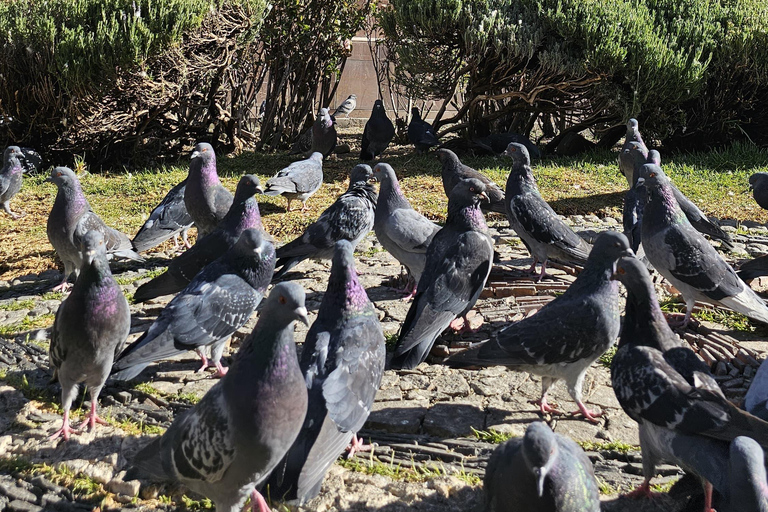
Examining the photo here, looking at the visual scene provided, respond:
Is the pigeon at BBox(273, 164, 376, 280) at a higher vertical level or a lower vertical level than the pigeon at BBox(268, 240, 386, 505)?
lower

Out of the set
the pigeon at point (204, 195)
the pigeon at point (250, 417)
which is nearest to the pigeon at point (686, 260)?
the pigeon at point (250, 417)

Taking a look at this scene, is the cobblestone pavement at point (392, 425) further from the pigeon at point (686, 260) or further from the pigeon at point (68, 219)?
the pigeon at point (68, 219)

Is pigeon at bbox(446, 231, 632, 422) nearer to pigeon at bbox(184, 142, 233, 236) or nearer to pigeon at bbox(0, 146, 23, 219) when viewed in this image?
pigeon at bbox(184, 142, 233, 236)

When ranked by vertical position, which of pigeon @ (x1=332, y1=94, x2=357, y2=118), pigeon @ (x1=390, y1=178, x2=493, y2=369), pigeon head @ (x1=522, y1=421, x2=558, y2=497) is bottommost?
pigeon @ (x1=332, y1=94, x2=357, y2=118)

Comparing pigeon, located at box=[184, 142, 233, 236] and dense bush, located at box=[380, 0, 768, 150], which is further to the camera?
dense bush, located at box=[380, 0, 768, 150]

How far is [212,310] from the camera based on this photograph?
423 cm

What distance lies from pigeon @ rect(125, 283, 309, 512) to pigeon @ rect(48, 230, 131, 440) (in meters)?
1.03

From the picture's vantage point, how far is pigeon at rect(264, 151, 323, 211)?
7.76 meters

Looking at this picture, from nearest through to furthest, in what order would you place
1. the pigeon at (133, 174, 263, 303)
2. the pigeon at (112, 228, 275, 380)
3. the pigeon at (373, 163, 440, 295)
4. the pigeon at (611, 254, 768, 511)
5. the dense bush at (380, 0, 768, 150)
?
the pigeon at (611, 254, 768, 511) → the pigeon at (112, 228, 275, 380) → the pigeon at (133, 174, 263, 303) → the pigeon at (373, 163, 440, 295) → the dense bush at (380, 0, 768, 150)

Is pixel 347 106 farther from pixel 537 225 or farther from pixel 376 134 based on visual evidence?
pixel 537 225

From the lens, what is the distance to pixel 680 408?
3121 millimetres

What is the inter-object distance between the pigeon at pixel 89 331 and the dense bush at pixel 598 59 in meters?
6.75

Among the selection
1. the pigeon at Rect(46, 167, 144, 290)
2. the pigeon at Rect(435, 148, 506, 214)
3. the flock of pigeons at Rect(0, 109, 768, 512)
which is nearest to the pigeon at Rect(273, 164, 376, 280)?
the flock of pigeons at Rect(0, 109, 768, 512)

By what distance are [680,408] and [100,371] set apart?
9.47 feet
